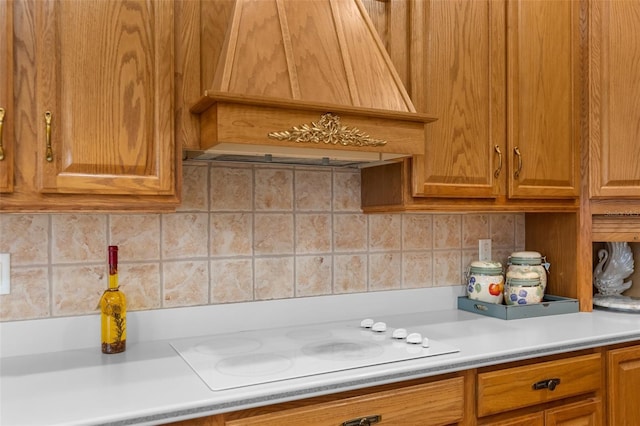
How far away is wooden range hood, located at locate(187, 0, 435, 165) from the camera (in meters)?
1.37

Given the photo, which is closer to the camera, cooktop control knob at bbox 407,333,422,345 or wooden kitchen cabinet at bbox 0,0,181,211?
wooden kitchen cabinet at bbox 0,0,181,211

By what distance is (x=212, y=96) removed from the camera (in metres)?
1.29

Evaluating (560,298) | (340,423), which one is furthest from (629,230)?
(340,423)

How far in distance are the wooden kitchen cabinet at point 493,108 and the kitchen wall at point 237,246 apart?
211mm

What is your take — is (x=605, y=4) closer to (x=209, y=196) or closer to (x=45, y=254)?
(x=209, y=196)

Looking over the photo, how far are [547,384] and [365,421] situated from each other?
65 centimetres

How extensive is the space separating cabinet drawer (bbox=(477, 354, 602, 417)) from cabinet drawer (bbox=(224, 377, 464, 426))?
0.10 m

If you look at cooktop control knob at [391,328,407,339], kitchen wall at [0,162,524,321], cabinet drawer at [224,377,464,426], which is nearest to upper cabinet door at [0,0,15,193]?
kitchen wall at [0,162,524,321]

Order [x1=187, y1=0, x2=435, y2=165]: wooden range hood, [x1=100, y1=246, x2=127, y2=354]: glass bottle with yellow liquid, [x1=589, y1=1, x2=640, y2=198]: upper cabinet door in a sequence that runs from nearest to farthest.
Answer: [x1=187, y1=0, x2=435, y2=165]: wooden range hood, [x1=100, y1=246, x2=127, y2=354]: glass bottle with yellow liquid, [x1=589, y1=1, x2=640, y2=198]: upper cabinet door

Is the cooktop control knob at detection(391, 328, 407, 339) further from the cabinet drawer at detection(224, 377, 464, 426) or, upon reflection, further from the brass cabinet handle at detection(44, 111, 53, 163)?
the brass cabinet handle at detection(44, 111, 53, 163)

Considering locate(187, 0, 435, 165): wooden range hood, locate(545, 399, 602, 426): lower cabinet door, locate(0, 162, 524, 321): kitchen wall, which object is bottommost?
locate(545, 399, 602, 426): lower cabinet door

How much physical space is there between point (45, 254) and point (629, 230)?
2086 millimetres

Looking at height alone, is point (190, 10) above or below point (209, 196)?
above

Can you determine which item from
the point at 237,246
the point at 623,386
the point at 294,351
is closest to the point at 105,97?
the point at 237,246
